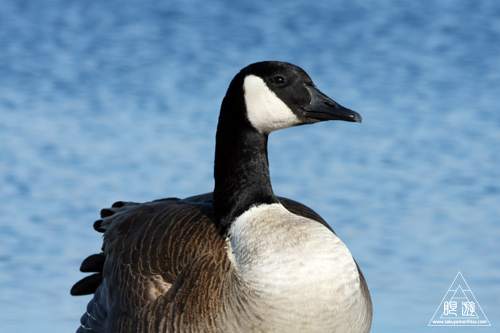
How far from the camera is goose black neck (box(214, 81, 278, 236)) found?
208 inches

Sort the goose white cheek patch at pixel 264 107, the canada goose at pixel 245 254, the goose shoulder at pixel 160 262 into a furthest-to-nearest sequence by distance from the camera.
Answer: the goose white cheek patch at pixel 264 107
the goose shoulder at pixel 160 262
the canada goose at pixel 245 254

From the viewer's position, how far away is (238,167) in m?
5.33

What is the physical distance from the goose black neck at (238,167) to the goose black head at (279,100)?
6cm

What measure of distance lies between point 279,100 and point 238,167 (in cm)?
45

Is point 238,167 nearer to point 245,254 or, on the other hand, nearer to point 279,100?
point 279,100

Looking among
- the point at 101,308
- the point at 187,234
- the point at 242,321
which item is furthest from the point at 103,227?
the point at 242,321

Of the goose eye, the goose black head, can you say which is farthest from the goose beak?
the goose eye

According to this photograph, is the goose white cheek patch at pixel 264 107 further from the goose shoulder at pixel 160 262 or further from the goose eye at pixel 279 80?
the goose shoulder at pixel 160 262

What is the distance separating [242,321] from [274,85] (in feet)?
4.35

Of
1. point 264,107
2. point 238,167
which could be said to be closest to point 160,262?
point 238,167

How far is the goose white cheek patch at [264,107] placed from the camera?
5.22m

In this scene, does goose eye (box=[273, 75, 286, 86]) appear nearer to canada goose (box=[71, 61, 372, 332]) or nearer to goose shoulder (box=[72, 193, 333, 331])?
canada goose (box=[71, 61, 372, 332])

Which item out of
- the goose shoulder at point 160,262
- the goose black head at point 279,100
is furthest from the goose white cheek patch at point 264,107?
the goose shoulder at point 160,262

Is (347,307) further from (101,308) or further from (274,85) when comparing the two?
(101,308)
